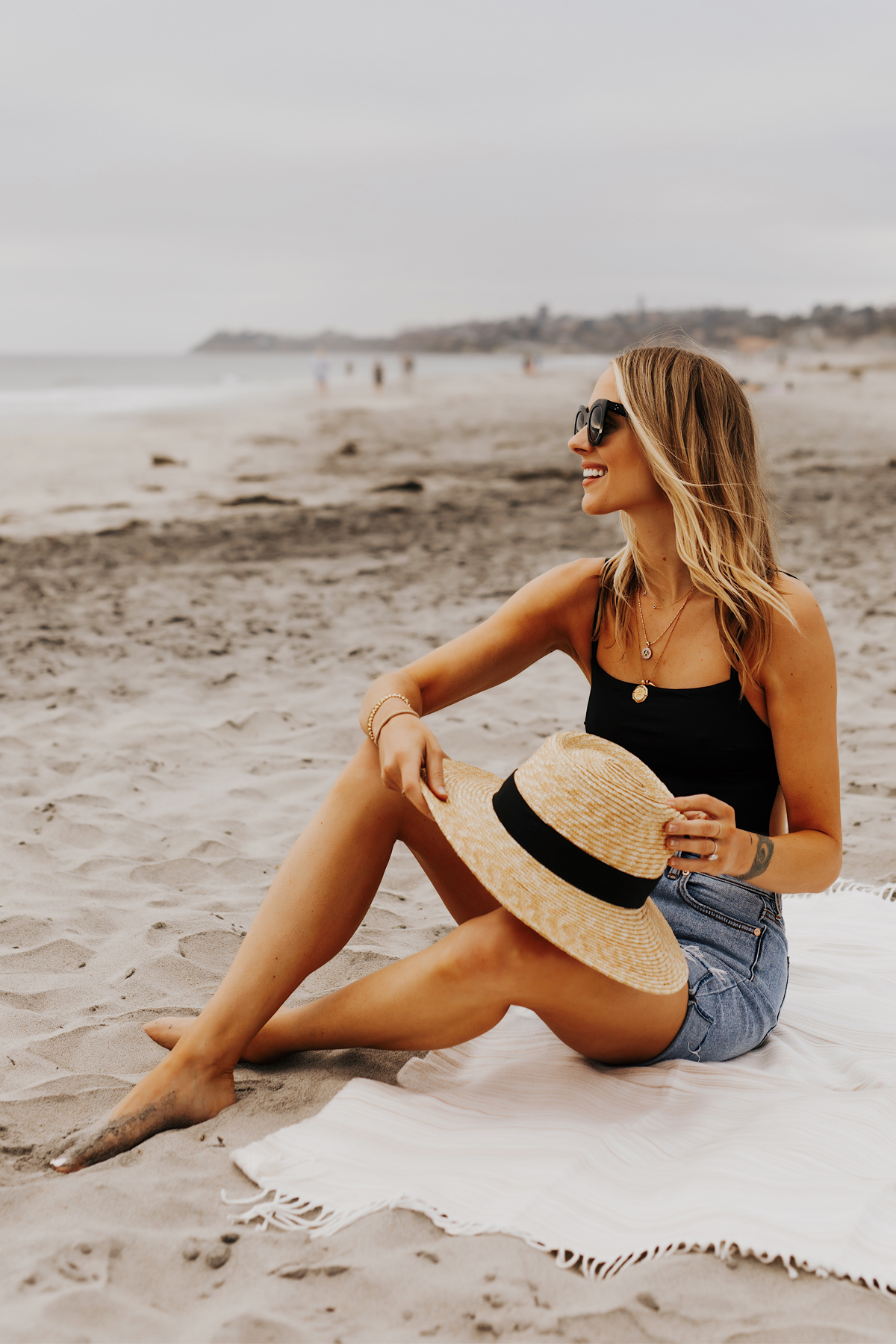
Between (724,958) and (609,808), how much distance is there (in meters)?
0.56

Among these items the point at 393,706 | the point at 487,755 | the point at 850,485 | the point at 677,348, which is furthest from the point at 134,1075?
the point at 850,485

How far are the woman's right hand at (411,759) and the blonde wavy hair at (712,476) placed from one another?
0.66 m

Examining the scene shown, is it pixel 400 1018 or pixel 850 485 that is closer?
pixel 400 1018

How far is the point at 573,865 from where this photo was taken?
6.15ft

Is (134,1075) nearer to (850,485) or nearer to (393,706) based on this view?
(393,706)

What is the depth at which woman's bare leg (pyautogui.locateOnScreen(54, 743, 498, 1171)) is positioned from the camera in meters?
2.10

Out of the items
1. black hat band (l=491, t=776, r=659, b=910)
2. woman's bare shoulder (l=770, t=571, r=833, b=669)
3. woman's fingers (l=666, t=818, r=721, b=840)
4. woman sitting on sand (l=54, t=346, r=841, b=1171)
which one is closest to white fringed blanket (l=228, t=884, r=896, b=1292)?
woman sitting on sand (l=54, t=346, r=841, b=1171)

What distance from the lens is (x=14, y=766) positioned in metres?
4.18

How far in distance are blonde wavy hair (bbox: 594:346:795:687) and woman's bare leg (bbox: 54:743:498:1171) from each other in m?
0.79

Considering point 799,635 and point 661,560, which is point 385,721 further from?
point 799,635

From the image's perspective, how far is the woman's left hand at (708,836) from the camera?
189cm

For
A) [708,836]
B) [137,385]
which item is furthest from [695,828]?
[137,385]

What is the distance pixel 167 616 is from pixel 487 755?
2.98 m

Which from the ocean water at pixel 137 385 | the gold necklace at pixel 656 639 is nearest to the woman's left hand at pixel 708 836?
the gold necklace at pixel 656 639
